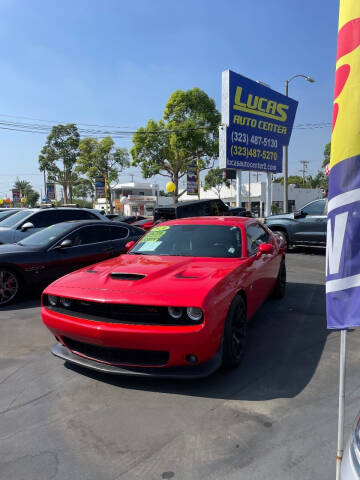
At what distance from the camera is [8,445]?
7.59ft

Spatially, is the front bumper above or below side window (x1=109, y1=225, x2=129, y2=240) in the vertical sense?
below

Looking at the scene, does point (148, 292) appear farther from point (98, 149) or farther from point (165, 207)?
point (98, 149)

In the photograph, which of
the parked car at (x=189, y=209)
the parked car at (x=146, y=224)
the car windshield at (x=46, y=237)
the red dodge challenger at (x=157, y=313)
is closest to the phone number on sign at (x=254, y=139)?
the parked car at (x=189, y=209)

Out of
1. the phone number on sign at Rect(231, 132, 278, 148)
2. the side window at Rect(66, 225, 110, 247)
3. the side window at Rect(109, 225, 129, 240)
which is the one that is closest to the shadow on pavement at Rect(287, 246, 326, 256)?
the phone number on sign at Rect(231, 132, 278, 148)

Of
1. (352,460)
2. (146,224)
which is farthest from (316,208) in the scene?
(352,460)

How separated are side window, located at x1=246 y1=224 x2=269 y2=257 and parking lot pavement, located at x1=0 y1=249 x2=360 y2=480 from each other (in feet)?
3.66

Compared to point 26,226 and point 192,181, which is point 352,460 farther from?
point 192,181

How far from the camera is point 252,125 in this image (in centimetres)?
1564

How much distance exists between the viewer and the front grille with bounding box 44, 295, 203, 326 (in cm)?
282

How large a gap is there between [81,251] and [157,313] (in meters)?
3.96

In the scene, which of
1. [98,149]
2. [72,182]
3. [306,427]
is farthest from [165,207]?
[72,182]

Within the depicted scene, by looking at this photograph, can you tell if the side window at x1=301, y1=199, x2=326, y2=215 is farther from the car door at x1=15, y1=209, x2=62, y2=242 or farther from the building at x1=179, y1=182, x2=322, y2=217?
the building at x1=179, y1=182, x2=322, y2=217

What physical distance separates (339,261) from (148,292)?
5.08 ft

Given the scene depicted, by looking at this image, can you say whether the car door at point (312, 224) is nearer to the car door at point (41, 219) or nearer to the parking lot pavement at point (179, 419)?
the parking lot pavement at point (179, 419)
